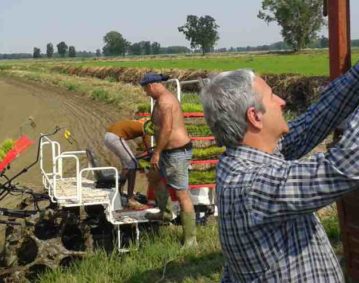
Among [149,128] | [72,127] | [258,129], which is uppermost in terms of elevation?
[258,129]

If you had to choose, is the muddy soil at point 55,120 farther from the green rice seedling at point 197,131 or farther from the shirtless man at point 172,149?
the shirtless man at point 172,149

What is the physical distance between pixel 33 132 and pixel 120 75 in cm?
2705

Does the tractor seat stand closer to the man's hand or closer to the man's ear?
the man's hand

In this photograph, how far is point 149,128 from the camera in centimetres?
756

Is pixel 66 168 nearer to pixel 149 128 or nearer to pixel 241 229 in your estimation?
pixel 149 128

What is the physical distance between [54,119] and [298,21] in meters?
60.5

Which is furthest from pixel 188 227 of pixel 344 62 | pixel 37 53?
pixel 37 53

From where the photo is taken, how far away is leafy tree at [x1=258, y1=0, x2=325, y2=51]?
78.6 meters

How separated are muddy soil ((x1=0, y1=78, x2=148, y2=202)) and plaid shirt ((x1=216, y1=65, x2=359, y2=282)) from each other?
8.87 m

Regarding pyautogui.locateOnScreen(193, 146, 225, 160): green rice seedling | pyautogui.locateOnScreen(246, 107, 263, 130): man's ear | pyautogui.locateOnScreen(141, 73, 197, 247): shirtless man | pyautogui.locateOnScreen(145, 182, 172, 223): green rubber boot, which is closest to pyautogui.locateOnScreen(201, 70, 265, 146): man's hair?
pyautogui.locateOnScreen(246, 107, 263, 130): man's ear

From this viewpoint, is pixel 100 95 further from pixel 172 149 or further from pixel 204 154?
pixel 172 149

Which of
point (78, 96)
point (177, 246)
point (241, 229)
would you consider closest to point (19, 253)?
point (177, 246)

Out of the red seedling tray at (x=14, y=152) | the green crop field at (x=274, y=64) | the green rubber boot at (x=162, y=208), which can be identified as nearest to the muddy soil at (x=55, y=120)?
the green rubber boot at (x=162, y=208)

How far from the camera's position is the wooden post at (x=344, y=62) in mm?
3318
